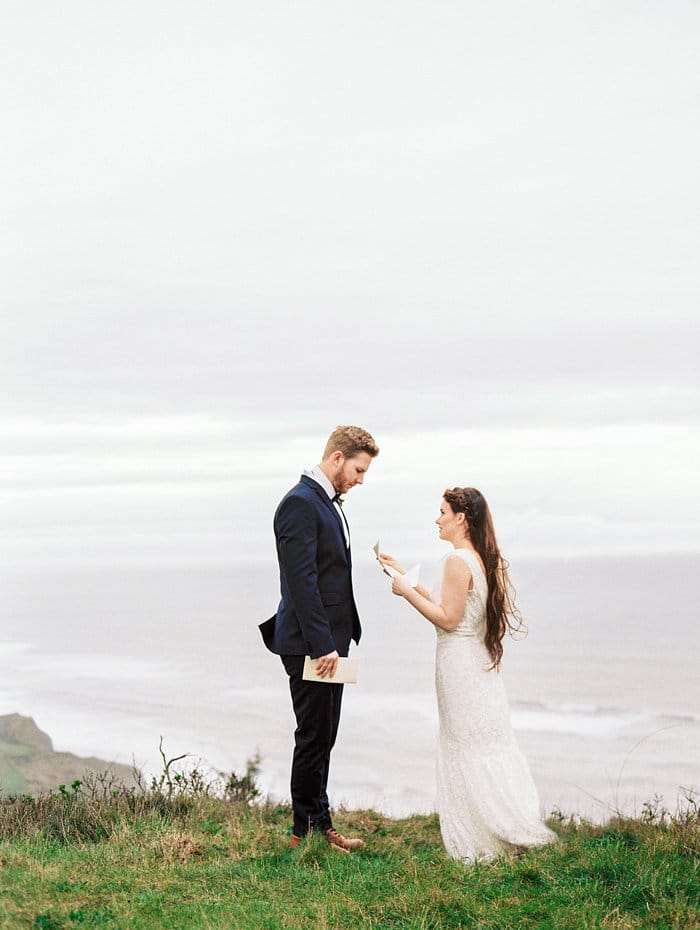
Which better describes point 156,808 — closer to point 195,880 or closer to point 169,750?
point 169,750

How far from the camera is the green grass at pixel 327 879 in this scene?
5281 millimetres

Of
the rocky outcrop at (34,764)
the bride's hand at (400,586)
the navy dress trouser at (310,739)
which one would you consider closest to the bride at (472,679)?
the bride's hand at (400,586)

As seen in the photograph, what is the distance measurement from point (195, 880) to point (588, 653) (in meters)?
63.2

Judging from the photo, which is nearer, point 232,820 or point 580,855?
point 580,855

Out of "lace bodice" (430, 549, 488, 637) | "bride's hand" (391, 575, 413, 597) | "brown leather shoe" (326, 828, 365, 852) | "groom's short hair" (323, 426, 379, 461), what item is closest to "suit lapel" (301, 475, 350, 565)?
"groom's short hair" (323, 426, 379, 461)

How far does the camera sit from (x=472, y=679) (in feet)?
22.2

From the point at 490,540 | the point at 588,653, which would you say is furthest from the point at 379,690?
the point at 490,540

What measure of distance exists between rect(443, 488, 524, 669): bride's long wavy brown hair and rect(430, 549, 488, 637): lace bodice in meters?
0.04

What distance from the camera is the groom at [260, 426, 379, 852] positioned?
6559mm

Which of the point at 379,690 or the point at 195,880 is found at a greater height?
the point at 195,880

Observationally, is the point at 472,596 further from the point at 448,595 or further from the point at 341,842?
the point at 341,842

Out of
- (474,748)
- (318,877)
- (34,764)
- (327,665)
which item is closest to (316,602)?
(327,665)

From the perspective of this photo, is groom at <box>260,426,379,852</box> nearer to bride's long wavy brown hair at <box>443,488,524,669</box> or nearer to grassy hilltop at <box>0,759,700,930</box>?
grassy hilltop at <box>0,759,700,930</box>

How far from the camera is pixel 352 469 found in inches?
265
